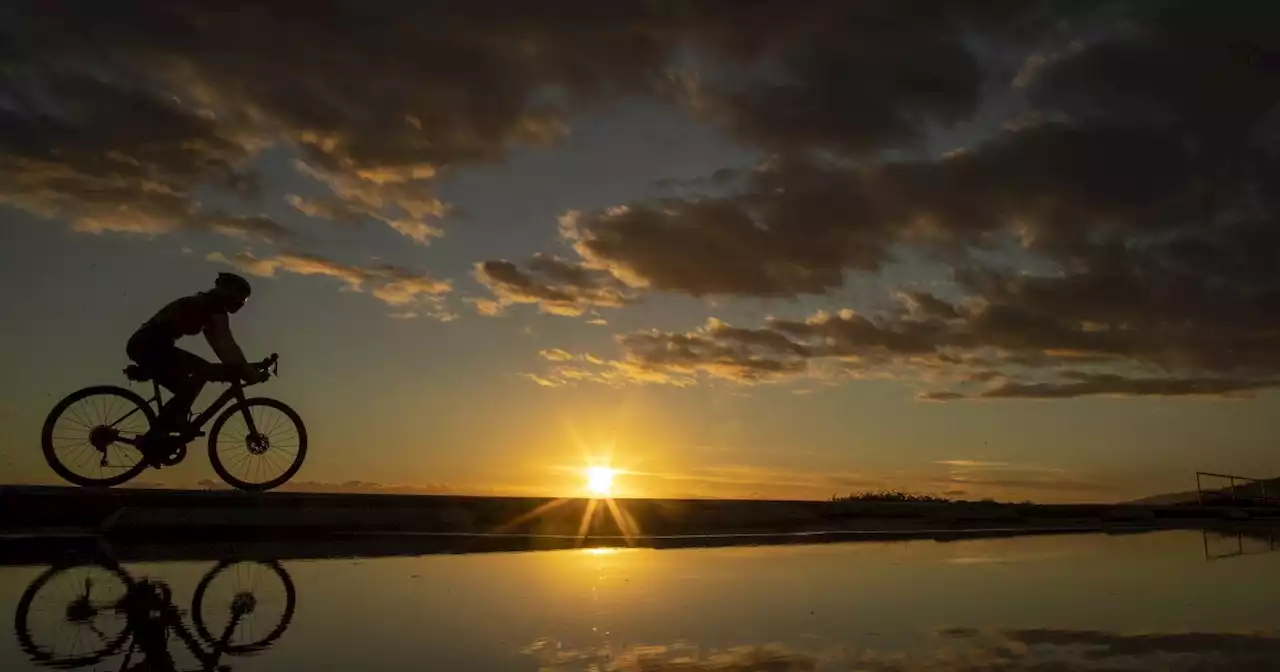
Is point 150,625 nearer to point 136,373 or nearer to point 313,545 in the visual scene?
point 313,545

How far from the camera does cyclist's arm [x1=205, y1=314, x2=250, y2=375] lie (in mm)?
12945

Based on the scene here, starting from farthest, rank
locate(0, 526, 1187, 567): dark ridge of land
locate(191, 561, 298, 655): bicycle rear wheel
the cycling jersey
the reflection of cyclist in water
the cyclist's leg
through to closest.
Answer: the cyclist's leg
the cycling jersey
locate(0, 526, 1187, 567): dark ridge of land
locate(191, 561, 298, 655): bicycle rear wheel
the reflection of cyclist in water

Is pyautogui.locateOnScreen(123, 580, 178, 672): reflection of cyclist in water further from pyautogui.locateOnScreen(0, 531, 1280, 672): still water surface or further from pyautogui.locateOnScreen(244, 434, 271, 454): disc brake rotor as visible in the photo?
pyautogui.locateOnScreen(244, 434, 271, 454): disc brake rotor

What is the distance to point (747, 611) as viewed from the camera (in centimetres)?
731

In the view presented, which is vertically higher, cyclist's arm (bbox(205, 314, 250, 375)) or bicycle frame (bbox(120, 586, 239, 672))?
cyclist's arm (bbox(205, 314, 250, 375))

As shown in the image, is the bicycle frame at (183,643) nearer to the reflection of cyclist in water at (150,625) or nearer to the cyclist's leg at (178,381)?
the reflection of cyclist in water at (150,625)

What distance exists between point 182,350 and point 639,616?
862 centimetres

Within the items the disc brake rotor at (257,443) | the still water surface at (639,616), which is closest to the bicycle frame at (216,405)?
the disc brake rotor at (257,443)

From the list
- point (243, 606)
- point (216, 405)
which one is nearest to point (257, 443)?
point (216, 405)

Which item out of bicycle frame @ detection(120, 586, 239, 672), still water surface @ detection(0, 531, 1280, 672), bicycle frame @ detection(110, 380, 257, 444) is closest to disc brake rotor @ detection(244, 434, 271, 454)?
bicycle frame @ detection(110, 380, 257, 444)

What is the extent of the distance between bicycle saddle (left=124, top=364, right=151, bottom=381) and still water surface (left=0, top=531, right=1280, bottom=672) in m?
4.20

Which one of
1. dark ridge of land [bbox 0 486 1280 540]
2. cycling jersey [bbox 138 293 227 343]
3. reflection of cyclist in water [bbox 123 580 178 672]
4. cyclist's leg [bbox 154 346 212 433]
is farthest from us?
cyclist's leg [bbox 154 346 212 433]

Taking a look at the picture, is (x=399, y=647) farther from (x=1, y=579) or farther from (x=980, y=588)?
(x=980, y=588)

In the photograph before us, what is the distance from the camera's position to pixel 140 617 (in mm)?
6145
